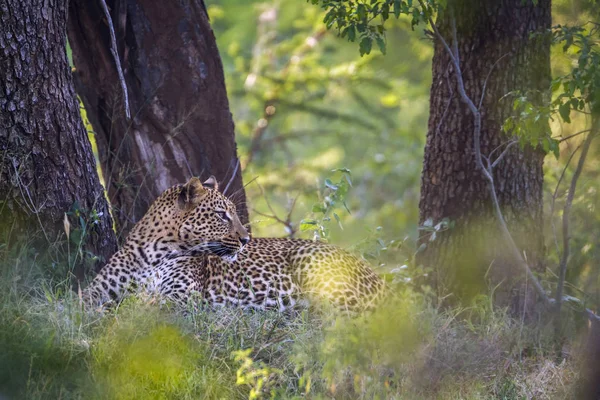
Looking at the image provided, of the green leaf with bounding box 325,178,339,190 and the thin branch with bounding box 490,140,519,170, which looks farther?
the green leaf with bounding box 325,178,339,190

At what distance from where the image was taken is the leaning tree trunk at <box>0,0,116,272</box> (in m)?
6.39

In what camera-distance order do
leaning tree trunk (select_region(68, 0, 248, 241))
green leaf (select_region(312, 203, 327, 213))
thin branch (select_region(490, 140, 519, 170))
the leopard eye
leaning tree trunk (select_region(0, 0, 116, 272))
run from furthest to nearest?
leaning tree trunk (select_region(68, 0, 248, 241)) < green leaf (select_region(312, 203, 327, 213)) < the leopard eye < thin branch (select_region(490, 140, 519, 170)) < leaning tree trunk (select_region(0, 0, 116, 272))

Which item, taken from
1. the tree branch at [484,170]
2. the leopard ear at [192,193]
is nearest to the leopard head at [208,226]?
the leopard ear at [192,193]

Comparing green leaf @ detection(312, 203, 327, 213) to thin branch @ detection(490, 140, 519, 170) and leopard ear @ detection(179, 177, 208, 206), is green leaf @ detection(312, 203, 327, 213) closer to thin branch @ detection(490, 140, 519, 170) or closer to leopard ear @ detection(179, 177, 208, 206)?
leopard ear @ detection(179, 177, 208, 206)

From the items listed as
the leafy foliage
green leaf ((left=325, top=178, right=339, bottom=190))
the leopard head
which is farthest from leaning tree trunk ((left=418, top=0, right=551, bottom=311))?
the leopard head

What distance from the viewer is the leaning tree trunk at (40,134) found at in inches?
252

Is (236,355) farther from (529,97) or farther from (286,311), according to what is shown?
(529,97)

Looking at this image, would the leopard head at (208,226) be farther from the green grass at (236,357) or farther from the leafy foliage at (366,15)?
the leafy foliage at (366,15)

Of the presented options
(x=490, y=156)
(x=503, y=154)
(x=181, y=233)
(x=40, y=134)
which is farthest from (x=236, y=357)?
(x=490, y=156)

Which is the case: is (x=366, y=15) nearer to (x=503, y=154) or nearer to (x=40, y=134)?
(x=503, y=154)

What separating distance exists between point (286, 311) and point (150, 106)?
229 cm

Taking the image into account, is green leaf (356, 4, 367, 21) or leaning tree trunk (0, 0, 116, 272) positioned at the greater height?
green leaf (356, 4, 367, 21)

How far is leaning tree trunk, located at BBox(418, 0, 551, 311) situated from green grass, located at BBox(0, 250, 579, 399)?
1362 millimetres

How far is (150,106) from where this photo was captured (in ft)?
26.3
